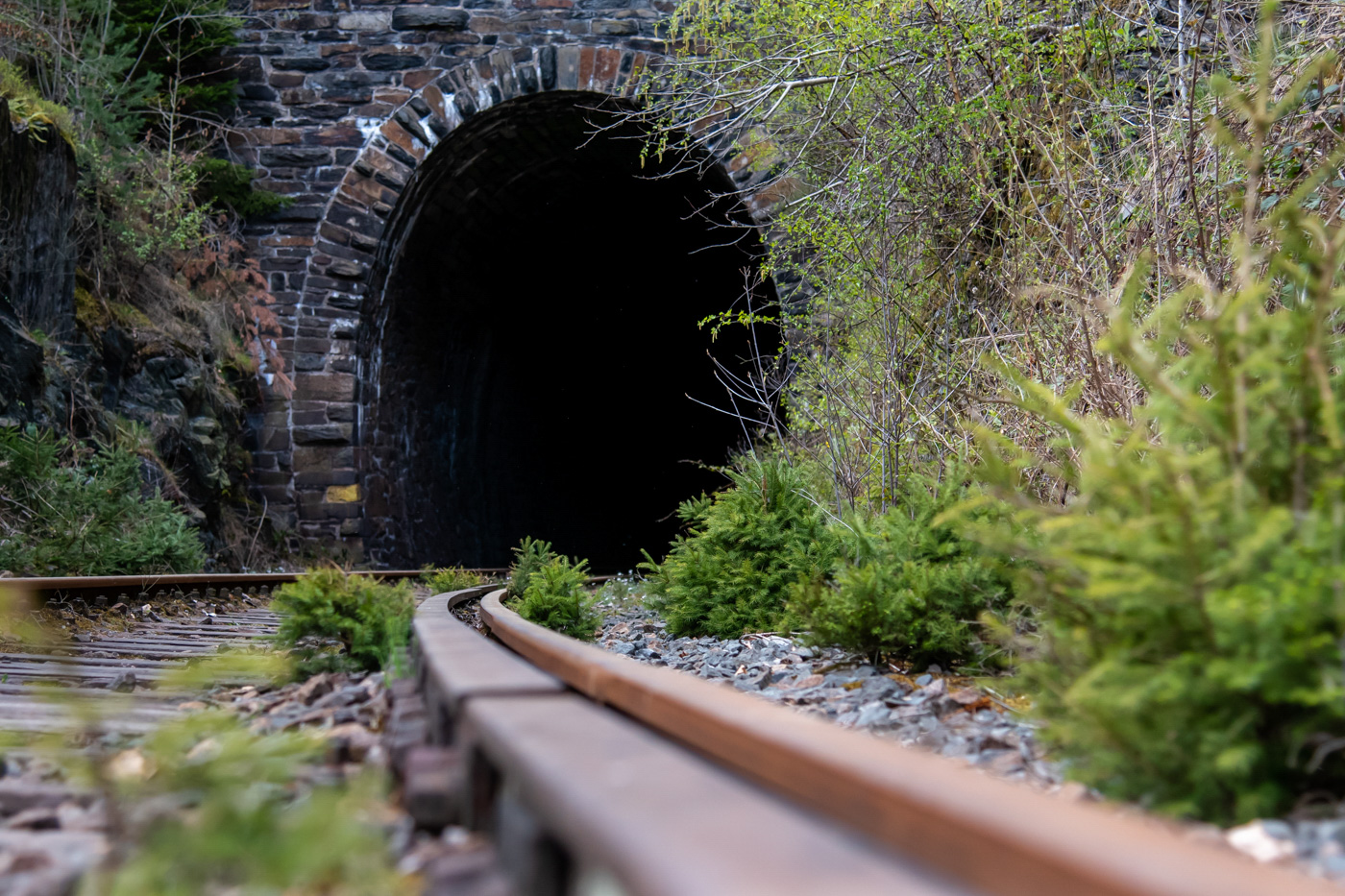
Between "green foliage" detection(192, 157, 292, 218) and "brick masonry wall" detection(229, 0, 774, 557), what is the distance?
16cm

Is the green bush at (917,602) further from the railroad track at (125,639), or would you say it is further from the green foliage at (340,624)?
the railroad track at (125,639)

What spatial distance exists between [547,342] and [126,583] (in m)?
11.6

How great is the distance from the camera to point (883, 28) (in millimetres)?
6523

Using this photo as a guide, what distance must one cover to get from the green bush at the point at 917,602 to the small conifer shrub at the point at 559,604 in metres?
1.98

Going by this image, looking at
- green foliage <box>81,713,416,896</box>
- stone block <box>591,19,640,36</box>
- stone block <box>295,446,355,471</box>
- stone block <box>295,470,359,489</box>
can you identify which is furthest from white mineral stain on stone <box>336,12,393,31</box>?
green foliage <box>81,713,416,896</box>

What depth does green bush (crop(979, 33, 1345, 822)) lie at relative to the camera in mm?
1537

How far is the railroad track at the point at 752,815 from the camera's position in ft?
2.70

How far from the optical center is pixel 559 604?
18.3ft

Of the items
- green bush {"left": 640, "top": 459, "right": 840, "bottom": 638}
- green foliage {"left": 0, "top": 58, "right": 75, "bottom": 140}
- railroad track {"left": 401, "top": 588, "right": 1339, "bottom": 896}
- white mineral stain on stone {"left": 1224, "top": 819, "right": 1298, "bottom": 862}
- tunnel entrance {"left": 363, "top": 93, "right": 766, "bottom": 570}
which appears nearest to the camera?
railroad track {"left": 401, "top": 588, "right": 1339, "bottom": 896}

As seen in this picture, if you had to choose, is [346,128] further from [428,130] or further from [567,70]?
[567,70]

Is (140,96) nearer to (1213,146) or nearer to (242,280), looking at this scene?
(242,280)

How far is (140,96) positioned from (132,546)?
5.99 meters

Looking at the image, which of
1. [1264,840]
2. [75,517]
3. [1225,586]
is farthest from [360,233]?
[1264,840]

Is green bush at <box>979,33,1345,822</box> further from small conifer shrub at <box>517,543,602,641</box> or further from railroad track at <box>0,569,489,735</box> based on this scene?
small conifer shrub at <box>517,543,602,641</box>
